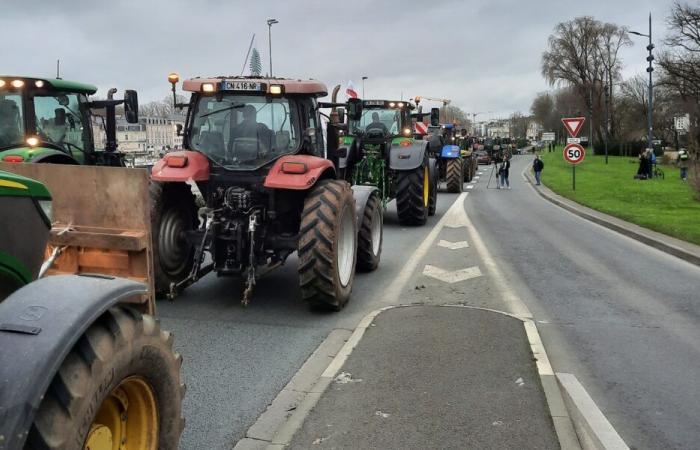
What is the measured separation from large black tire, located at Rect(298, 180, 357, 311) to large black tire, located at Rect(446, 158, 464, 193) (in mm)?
18267

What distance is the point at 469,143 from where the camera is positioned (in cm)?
3916

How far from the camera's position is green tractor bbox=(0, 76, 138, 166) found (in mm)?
8969

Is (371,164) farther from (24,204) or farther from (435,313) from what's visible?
(24,204)

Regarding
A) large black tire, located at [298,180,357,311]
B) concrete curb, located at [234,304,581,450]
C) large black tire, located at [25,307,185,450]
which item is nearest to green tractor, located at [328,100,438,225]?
large black tire, located at [298,180,357,311]

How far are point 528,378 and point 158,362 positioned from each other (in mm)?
3096

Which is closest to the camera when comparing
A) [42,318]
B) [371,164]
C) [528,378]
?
[42,318]

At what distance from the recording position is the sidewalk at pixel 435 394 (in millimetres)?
3934

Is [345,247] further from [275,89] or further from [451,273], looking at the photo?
[451,273]

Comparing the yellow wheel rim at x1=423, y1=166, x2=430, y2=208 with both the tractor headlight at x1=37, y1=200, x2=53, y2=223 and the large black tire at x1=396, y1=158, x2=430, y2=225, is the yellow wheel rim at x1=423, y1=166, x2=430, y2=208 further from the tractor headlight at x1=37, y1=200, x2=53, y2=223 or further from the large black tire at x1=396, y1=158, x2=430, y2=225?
the tractor headlight at x1=37, y1=200, x2=53, y2=223

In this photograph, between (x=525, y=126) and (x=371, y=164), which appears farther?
(x=525, y=126)

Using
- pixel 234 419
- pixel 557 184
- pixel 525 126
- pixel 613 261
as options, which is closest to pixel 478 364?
pixel 234 419

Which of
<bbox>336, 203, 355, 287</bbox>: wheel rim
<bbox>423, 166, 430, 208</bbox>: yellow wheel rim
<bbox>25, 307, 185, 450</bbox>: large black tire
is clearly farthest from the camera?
<bbox>423, 166, 430, 208</bbox>: yellow wheel rim

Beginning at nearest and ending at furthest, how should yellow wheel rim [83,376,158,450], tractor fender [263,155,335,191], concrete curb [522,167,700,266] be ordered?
1. yellow wheel rim [83,376,158,450]
2. tractor fender [263,155,335,191]
3. concrete curb [522,167,700,266]

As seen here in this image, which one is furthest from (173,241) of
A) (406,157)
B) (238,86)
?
(406,157)
